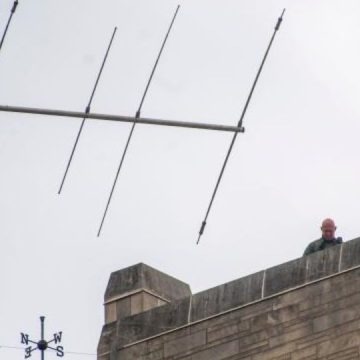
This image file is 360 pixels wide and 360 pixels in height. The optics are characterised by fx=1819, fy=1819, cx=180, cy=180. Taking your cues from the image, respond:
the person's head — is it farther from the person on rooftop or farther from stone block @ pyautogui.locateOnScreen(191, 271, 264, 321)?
stone block @ pyautogui.locateOnScreen(191, 271, 264, 321)

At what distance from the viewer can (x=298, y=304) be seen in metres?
28.3

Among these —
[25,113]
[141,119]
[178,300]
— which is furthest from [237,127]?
[178,300]

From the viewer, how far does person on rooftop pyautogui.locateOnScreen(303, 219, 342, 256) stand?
29422 mm

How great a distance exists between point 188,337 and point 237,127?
4.84 metres

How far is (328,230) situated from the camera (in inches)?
1162

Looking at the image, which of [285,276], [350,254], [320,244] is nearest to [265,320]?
[285,276]

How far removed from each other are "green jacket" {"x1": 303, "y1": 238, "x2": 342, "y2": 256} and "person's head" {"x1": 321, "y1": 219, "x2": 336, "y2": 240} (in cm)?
7

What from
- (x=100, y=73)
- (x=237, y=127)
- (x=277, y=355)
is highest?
(x=100, y=73)

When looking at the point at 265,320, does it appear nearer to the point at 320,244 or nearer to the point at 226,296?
the point at 226,296

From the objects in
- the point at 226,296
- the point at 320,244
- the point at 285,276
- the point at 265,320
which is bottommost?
the point at 265,320

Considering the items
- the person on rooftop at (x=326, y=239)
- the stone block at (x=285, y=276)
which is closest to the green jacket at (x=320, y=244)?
the person on rooftop at (x=326, y=239)

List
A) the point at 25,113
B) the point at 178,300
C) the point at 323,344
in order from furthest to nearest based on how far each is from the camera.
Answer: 1. the point at 178,300
2. the point at 323,344
3. the point at 25,113

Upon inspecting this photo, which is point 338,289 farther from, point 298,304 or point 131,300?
point 131,300

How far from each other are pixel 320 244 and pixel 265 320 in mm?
1810
